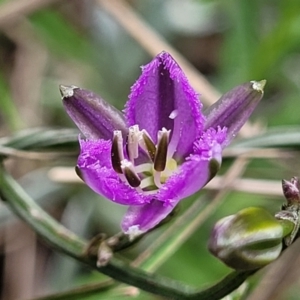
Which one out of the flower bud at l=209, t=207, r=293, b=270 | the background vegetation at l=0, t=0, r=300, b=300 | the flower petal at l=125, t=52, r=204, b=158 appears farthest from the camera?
the background vegetation at l=0, t=0, r=300, b=300

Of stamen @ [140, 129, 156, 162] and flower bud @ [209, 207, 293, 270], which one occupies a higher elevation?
stamen @ [140, 129, 156, 162]

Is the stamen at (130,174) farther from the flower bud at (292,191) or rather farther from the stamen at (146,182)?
the flower bud at (292,191)

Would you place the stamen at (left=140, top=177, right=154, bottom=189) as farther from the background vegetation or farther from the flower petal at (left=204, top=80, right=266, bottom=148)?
the background vegetation

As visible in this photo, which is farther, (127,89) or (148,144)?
(127,89)

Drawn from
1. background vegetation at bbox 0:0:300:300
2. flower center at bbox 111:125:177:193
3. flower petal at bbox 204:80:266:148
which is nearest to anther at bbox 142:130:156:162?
flower center at bbox 111:125:177:193

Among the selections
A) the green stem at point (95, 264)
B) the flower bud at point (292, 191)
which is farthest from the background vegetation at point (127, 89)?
Answer: the flower bud at point (292, 191)

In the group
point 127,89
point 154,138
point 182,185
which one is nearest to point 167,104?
point 154,138

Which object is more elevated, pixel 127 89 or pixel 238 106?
pixel 238 106

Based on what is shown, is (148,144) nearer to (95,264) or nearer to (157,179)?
(157,179)
